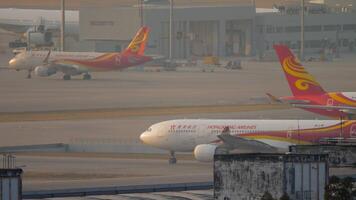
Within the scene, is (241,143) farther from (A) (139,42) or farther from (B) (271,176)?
(A) (139,42)

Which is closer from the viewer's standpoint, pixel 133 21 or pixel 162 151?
pixel 162 151

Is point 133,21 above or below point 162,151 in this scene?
above

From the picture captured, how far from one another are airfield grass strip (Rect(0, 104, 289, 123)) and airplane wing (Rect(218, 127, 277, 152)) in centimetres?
2764

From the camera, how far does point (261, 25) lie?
584ft

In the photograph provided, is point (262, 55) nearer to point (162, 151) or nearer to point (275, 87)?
point (275, 87)

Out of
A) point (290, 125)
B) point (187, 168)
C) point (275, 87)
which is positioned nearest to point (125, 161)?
point (187, 168)

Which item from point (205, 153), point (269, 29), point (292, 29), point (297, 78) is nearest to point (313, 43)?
point (292, 29)

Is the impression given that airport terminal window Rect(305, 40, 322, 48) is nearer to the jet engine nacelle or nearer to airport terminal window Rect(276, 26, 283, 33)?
airport terminal window Rect(276, 26, 283, 33)

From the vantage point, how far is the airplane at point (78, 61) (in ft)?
448

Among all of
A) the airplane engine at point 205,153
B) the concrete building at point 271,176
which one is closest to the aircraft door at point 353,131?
the airplane engine at point 205,153

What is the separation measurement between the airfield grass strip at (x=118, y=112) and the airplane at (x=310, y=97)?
17590 mm

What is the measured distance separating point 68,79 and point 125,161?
66180 mm

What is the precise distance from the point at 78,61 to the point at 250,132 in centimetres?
6740

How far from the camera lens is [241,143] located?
69.6 m
